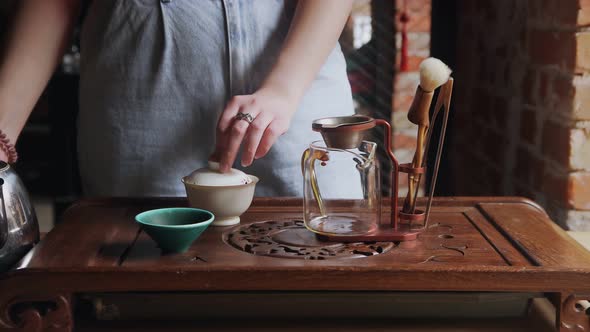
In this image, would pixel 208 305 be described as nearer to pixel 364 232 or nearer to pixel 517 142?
pixel 364 232

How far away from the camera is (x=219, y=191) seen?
3.43ft

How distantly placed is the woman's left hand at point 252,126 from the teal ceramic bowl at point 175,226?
0.31 feet

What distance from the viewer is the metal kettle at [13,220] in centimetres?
92

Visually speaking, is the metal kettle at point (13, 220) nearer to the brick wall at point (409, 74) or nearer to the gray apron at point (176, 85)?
the gray apron at point (176, 85)

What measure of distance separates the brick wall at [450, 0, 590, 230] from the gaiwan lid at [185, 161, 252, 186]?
0.76m

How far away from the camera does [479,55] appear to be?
2160 millimetres

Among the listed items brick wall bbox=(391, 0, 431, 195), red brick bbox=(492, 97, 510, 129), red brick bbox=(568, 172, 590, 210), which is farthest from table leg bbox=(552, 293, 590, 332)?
brick wall bbox=(391, 0, 431, 195)

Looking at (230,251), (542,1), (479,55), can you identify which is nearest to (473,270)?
(230,251)

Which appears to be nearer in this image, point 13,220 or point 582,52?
point 13,220

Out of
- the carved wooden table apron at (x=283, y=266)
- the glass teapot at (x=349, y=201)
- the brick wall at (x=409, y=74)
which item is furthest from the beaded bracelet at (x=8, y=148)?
the brick wall at (x=409, y=74)

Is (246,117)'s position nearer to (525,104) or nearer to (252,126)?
(252,126)

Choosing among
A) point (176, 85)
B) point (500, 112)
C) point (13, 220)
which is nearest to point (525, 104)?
point (500, 112)

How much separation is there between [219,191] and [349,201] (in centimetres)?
22

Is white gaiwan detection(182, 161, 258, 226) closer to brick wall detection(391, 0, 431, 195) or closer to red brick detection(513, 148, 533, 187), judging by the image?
red brick detection(513, 148, 533, 187)
